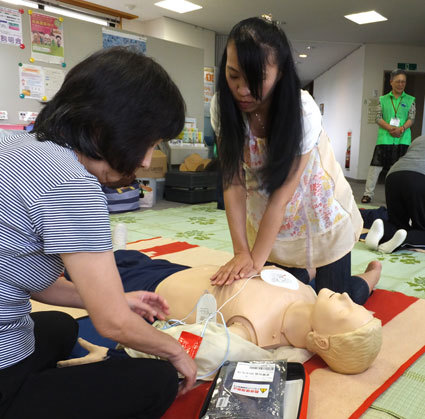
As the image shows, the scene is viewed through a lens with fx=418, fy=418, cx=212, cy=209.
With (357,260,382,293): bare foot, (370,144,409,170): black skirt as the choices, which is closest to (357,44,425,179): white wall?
(370,144,409,170): black skirt

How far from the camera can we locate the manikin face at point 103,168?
742 mm

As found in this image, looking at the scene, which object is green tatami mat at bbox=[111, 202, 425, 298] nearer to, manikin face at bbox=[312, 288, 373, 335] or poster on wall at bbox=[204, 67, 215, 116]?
manikin face at bbox=[312, 288, 373, 335]

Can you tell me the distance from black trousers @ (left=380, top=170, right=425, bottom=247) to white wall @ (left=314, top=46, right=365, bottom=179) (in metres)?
4.96

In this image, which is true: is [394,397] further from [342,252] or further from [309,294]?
[342,252]

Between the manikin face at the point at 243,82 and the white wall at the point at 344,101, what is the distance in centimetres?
675

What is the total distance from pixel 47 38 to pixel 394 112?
365 centimetres

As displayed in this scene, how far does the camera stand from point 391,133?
4.63 m

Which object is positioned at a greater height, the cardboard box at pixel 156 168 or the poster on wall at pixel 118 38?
the poster on wall at pixel 118 38

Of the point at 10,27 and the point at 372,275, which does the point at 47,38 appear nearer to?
the point at 10,27

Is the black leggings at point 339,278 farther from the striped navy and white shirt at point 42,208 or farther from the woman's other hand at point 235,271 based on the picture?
the striped navy and white shirt at point 42,208

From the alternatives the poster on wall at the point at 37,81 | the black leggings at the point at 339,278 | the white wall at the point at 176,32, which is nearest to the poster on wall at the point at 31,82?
the poster on wall at the point at 37,81

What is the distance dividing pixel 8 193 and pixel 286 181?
0.83 meters

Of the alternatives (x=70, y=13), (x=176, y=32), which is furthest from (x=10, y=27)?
(x=176, y=32)

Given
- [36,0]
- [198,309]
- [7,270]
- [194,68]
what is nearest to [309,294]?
[198,309]
